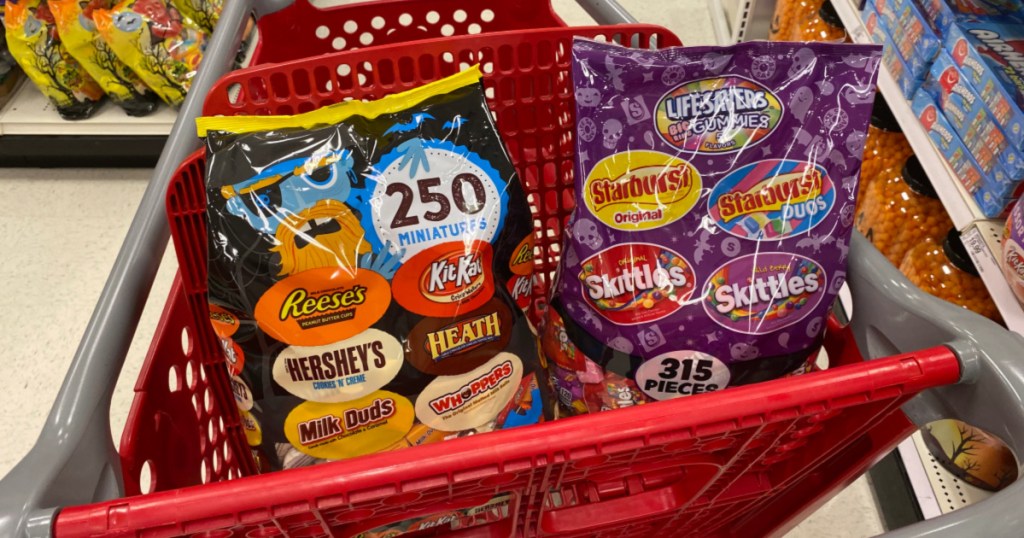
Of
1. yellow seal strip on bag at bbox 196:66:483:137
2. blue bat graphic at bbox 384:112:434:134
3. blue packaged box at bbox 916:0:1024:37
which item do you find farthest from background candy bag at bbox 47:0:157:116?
blue packaged box at bbox 916:0:1024:37

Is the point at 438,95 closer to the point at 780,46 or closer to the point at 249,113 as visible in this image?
the point at 249,113

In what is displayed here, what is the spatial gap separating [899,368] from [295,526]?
0.50 meters

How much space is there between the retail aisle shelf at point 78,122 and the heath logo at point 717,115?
1743mm

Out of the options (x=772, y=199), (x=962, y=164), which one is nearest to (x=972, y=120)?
(x=962, y=164)

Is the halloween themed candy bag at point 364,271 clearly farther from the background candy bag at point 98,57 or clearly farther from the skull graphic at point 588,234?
the background candy bag at point 98,57

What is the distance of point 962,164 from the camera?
127cm

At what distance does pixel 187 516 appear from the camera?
21.4 inches

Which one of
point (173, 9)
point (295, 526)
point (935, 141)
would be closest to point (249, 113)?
point (295, 526)

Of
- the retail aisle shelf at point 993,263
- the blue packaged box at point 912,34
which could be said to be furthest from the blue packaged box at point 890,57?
the retail aisle shelf at point 993,263

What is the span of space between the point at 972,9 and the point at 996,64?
0.64ft

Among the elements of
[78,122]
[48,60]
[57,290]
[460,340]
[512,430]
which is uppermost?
[512,430]

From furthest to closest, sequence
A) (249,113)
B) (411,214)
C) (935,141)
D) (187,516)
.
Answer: (935,141), (249,113), (411,214), (187,516)

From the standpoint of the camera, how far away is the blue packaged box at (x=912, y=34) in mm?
1345

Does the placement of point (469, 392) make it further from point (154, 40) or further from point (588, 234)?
point (154, 40)
